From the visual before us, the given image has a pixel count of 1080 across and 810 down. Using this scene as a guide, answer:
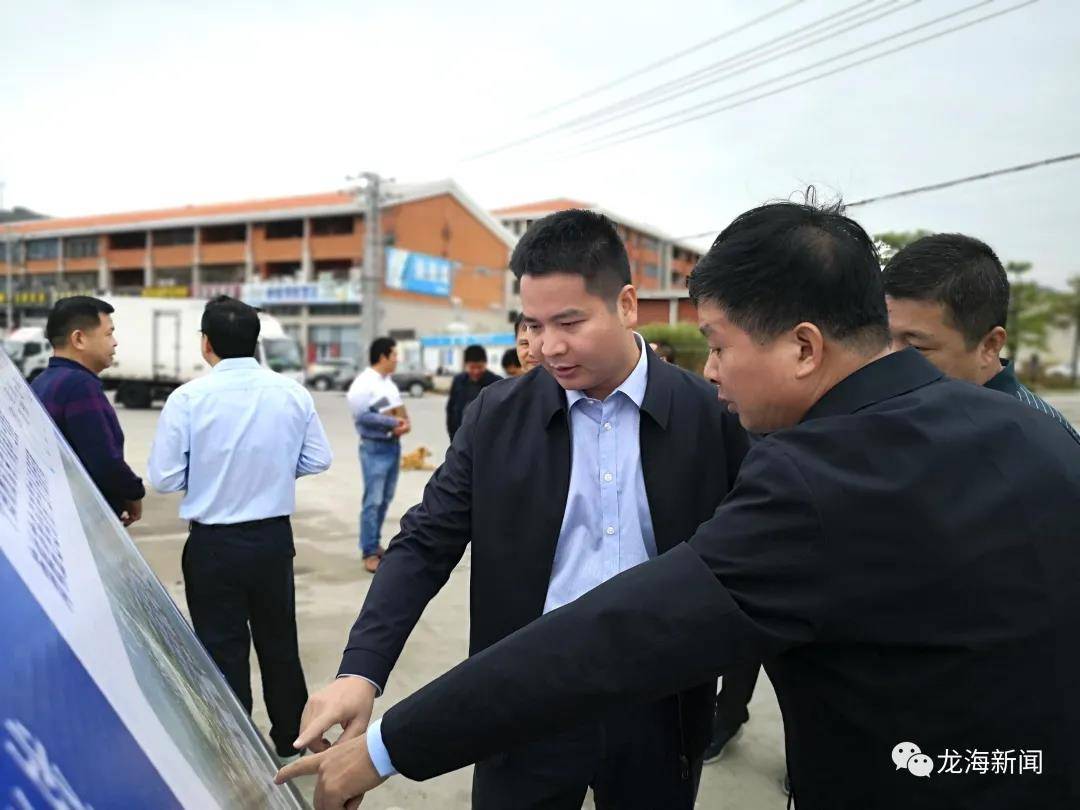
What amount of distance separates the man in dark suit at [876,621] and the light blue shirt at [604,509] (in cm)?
66

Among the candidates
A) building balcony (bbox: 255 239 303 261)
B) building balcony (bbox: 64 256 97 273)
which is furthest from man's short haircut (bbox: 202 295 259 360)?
building balcony (bbox: 64 256 97 273)

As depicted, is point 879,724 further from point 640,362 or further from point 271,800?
point 640,362

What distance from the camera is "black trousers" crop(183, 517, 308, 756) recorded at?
9.06ft

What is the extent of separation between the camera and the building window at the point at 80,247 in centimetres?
4056

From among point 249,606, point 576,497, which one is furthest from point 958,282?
point 249,606

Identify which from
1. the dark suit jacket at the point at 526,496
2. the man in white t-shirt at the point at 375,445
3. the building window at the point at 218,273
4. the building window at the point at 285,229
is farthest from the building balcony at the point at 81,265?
the dark suit jacket at the point at 526,496

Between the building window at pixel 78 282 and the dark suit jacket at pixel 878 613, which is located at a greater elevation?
the building window at pixel 78 282

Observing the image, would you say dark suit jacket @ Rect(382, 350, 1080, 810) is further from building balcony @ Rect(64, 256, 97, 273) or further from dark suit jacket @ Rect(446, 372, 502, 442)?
building balcony @ Rect(64, 256, 97, 273)

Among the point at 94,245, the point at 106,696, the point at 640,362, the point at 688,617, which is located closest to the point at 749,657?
the point at 688,617

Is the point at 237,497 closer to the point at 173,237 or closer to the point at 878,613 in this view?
the point at 878,613

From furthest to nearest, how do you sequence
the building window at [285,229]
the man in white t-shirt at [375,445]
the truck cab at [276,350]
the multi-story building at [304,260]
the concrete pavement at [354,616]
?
1. the building window at [285,229]
2. the multi-story building at [304,260]
3. the truck cab at [276,350]
4. the man in white t-shirt at [375,445]
5. the concrete pavement at [354,616]

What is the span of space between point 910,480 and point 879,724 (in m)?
0.30

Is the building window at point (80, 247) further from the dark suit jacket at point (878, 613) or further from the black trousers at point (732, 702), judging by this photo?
the dark suit jacket at point (878, 613)

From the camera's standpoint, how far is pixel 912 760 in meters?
0.89
